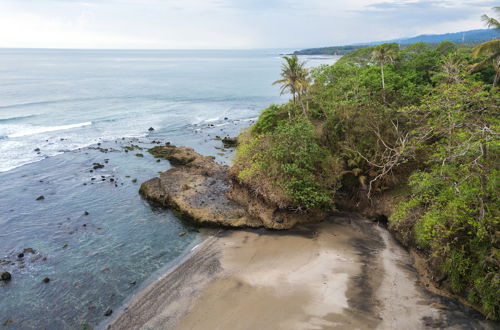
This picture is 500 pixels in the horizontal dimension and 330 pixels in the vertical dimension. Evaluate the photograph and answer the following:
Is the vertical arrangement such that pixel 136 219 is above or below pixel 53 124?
below

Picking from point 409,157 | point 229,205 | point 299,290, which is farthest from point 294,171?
point 299,290

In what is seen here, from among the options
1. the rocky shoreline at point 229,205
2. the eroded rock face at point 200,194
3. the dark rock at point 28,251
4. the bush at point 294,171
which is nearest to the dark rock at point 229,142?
the eroded rock face at point 200,194

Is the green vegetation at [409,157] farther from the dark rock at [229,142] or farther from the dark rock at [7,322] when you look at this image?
the dark rock at [7,322]

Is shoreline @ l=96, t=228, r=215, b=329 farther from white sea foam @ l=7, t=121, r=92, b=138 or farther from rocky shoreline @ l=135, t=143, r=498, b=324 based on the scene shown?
white sea foam @ l=7, t=121, r=92, b=138

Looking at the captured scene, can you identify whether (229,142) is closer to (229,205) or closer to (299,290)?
(229,205)

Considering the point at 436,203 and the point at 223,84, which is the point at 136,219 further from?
the point at 223,84

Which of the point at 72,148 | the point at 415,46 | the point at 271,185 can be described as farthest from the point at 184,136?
the point at 415,46

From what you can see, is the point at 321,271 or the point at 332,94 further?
the point at 332,94
